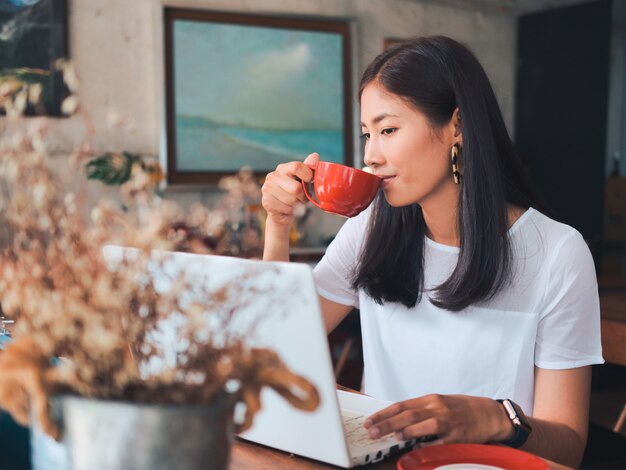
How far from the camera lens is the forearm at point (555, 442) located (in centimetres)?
110

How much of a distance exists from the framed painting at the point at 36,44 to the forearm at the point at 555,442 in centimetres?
278

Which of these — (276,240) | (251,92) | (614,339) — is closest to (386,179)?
(276,240)

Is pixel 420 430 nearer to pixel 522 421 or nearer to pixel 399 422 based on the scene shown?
pixel 399 422

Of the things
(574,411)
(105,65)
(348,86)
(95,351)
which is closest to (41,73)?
(105,65)

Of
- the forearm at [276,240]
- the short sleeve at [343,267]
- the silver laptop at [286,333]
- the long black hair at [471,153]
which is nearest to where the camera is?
the silver laptop at [286,333]

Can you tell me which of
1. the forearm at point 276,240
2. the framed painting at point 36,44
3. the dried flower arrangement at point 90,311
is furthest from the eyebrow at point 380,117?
the framed painting at point 36,44

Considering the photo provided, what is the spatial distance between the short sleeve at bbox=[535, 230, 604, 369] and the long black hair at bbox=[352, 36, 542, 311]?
0.09 meters

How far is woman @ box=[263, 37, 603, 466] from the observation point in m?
1.32

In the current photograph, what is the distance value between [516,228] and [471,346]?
0.24m

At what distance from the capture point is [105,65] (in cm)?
371

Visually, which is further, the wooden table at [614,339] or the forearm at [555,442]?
the wooden table at [614,339]

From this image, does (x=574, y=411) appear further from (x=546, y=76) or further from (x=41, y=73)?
(x=546, y=76)

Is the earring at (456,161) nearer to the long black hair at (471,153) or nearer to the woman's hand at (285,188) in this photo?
the long black hair at (471,153)

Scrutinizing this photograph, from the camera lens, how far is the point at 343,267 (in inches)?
66.4
